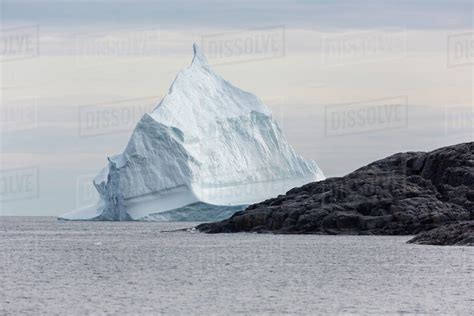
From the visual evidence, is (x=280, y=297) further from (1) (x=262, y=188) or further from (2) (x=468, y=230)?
(1) (x=262, y=188)

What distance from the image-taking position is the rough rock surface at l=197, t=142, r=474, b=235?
2788 inches

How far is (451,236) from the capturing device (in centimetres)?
5788

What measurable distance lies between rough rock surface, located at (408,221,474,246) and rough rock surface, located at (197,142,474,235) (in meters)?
7.56

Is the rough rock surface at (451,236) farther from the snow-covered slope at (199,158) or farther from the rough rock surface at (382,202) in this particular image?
the snow-covered slope at (199,158)

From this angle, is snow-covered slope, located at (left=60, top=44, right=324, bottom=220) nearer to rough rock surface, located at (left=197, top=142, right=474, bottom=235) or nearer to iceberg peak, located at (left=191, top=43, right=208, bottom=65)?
iceberg peak, located at (left=191, top=43, right=208, bottom=65)

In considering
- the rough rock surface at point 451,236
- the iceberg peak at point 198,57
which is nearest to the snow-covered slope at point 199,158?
the iceberg peak at point 198,57

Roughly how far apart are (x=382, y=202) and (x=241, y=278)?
33948mm

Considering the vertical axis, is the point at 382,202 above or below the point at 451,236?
above

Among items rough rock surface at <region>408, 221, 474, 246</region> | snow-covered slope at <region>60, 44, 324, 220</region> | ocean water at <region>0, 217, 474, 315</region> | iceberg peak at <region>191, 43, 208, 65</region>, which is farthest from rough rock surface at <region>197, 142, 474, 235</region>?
iceberg peak at <region>191, 43, 208, 65</region>

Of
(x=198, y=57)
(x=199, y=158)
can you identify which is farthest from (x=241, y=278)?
(x=198, y=57)

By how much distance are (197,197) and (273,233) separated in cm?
1739

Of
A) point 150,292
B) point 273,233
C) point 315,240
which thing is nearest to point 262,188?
point 273,233

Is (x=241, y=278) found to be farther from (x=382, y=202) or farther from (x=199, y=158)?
(x=199, y=158)

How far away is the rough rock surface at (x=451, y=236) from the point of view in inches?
2216
